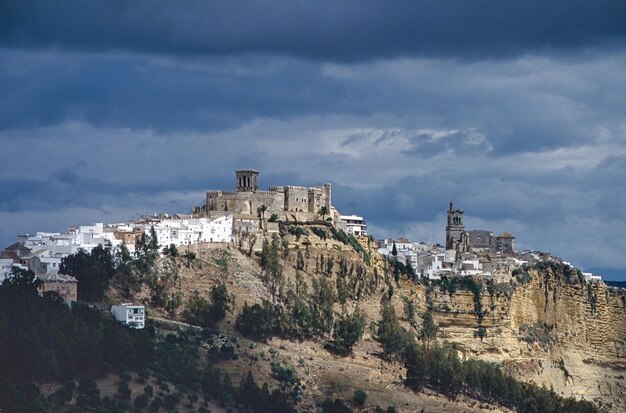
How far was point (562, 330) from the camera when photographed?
81.4m

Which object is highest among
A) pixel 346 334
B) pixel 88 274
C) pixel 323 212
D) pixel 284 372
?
pixel 323 212

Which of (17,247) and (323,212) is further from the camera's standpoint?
(323,212)

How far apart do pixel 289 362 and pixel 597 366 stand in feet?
74.1

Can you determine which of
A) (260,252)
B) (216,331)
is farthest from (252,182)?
(216,331)

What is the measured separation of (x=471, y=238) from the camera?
286ft

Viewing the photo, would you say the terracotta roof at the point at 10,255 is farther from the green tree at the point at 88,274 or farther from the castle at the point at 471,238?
the castle at the point at 471,238

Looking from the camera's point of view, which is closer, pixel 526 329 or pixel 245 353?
pixel 245 353

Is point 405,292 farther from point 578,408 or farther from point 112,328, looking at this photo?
point 112,328

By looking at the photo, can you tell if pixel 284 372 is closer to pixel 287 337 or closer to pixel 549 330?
pixel 287 337

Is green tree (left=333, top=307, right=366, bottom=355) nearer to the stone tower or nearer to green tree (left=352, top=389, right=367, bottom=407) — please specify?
green tree (left=352, top=389, right=367, bottom=407)

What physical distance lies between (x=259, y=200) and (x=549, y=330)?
652 inches

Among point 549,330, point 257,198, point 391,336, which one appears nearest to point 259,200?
point 257,198

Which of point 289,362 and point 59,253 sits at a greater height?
point 59,253

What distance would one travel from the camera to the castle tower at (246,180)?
73.4m
